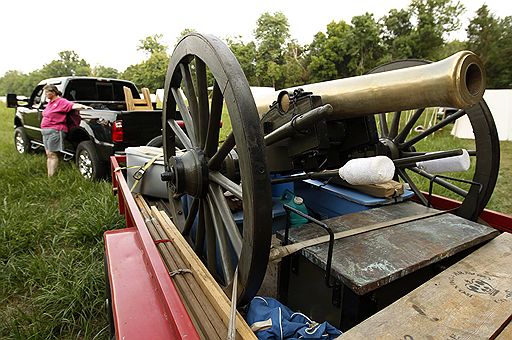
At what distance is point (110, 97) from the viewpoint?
6.38m

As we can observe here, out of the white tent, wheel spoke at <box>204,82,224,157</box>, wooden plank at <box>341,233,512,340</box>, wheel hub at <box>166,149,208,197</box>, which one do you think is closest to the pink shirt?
wheel hub at <box>166,149,208,197</box>

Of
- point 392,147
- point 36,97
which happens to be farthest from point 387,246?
point 36,97

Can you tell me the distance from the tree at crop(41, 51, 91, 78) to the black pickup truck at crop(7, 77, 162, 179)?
→ 215 ft

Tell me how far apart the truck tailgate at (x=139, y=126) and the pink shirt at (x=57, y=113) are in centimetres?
117

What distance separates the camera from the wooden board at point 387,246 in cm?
136

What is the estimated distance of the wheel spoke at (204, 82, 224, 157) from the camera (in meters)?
1.57

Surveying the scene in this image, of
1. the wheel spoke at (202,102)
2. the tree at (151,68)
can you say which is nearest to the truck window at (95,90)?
the wheel spoke at (202,102)

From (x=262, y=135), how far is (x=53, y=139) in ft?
16.7

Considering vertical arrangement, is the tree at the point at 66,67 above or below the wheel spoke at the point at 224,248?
above

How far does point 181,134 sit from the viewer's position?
227 centimetres

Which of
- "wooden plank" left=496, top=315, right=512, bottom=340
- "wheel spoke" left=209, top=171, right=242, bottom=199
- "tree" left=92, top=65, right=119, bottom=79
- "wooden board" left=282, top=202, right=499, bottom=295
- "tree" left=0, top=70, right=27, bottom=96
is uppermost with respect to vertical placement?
"tree" left=92, top=65, right=119, bottom=79

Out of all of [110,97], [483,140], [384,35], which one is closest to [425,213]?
[483,140]

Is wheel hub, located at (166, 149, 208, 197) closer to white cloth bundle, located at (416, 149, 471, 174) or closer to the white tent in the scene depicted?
white cloth bundle, located at (416, 149, 471, 174)

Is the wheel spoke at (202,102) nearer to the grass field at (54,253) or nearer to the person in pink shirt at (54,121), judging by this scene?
the grass field at (54,253)
